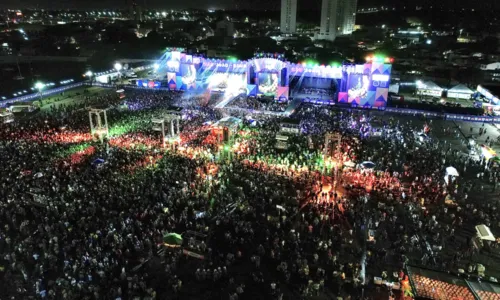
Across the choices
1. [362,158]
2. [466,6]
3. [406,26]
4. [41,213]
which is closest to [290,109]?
[362,158]

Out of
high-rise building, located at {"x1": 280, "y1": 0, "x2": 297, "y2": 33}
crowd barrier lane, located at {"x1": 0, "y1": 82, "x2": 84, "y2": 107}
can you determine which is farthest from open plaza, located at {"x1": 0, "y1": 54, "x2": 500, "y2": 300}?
high-rise building, located at {"x1": 280, "y1": 0, "x2": 297, "y2": 33}

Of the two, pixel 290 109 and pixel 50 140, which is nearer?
pixel 50 140

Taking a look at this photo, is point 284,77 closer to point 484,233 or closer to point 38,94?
point 484,233

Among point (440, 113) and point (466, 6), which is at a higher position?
point (466, 6)

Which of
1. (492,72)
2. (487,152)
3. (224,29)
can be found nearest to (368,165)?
(487,152)

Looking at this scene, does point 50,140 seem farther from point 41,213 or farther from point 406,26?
point 406,26
